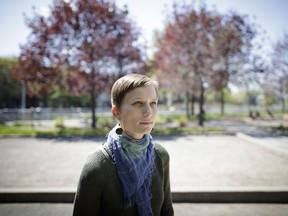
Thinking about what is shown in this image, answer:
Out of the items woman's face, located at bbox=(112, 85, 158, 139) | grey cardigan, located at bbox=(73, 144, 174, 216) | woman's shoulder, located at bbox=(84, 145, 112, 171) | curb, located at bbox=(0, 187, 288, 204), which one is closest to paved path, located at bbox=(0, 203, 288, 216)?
curb, located at bbox=(0, 187, 288, 204)

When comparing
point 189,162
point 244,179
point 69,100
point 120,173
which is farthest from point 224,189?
point 69,100

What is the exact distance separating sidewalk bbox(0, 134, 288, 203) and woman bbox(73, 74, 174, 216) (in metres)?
2.79

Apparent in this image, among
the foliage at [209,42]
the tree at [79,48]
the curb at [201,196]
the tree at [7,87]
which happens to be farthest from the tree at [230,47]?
the tree at [7,87]

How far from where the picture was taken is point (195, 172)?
5.95m

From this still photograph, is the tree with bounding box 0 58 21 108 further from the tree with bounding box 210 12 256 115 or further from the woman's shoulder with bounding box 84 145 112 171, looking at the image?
the woman's shoulder with bounding box 84 145 112 171

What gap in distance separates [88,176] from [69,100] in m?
51.5

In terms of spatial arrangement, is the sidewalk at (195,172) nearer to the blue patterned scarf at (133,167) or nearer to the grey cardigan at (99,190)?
the blue patterned scarf at (133,167)

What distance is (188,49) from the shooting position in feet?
57.5

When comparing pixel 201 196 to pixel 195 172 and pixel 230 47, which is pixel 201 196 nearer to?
pixel 195 172

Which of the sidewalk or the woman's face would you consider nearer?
the woman's face

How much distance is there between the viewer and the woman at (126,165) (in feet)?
5.52

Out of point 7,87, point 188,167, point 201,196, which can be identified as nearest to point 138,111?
point 201,196

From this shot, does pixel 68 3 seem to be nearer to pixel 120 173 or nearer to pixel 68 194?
pixel 68 194

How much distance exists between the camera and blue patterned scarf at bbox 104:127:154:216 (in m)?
1.76
